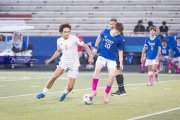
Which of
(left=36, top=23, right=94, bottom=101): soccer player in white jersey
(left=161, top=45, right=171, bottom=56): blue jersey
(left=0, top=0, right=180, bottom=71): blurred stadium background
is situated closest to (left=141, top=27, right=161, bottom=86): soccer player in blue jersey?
(left=36, top=23, right=94, bottom=101): soccer player in white jersey

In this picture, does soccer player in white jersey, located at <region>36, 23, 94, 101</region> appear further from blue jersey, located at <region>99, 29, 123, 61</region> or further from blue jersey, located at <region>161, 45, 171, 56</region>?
blue jersey, located at <region>161, 45, 171, 56</region>

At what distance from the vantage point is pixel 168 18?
38969 millimetres

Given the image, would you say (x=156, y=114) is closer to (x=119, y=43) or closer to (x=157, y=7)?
(x=119, y=43)

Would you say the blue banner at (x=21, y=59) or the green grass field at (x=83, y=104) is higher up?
the green grass field at (x=83, y=104)

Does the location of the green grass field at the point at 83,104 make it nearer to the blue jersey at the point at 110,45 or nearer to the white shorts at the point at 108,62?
the white shorts at the point at 108,62

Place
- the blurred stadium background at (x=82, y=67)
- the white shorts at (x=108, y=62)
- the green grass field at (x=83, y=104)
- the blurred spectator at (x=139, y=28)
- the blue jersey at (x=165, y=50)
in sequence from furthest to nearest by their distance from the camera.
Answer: the blurred spectator at (x=139, y=28) → the blue jersey at (x=165, y=50) → the white shorts at (x=108, y=62) → the blurred stadium background at (x=82, y=67) → the green grass field at (x=83, y=104)

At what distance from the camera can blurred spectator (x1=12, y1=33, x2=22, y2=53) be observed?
33.2m

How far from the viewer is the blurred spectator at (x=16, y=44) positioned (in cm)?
3325

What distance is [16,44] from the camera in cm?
3378

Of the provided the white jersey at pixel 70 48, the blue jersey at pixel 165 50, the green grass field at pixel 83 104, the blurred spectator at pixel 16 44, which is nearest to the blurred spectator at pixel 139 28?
the blue jersey at pixel 165 50

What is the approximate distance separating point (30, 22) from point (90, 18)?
12.4 ft

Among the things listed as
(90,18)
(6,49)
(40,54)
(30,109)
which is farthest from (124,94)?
(90,18)

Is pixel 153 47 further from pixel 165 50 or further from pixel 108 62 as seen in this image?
pixel 165 50

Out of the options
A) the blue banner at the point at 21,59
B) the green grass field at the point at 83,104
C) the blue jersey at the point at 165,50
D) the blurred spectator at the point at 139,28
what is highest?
the blurred spectator at the point at 139,28
